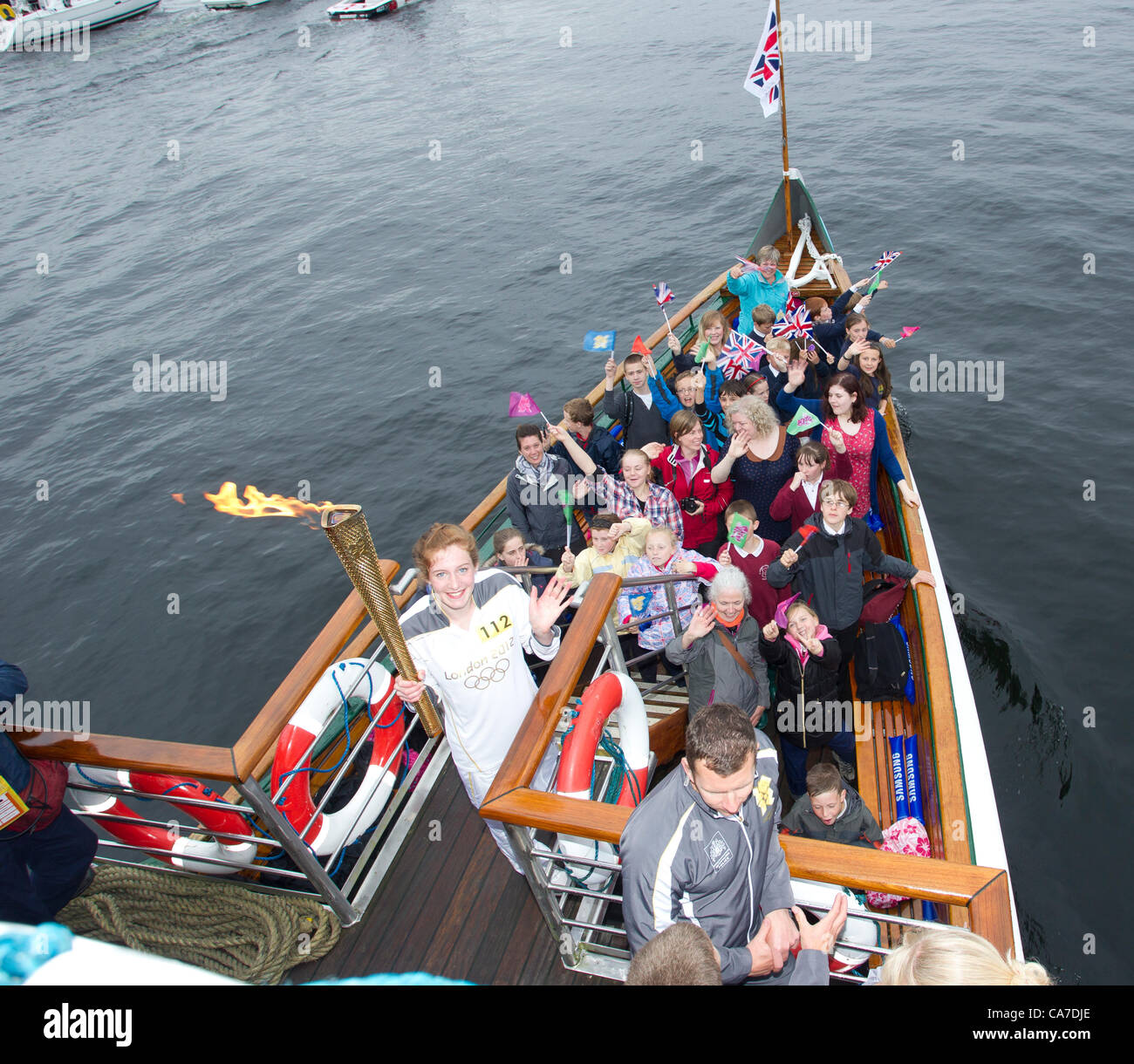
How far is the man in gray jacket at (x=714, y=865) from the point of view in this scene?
2.49 meters

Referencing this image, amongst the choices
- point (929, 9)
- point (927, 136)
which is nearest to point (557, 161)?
point (927, 136)

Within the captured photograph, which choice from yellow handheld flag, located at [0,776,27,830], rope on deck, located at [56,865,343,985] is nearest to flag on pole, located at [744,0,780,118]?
rope on deck, located at [56,865,343,985]

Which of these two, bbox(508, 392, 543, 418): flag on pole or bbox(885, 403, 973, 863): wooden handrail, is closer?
bbox(885, 403, 973, 863): wooden handrail

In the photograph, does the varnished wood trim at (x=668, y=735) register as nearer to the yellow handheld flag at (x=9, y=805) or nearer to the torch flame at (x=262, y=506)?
the torch flame at (x=262, y=506)

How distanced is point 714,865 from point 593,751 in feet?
3.67

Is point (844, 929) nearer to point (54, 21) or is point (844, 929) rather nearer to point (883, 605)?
point (883, 605)

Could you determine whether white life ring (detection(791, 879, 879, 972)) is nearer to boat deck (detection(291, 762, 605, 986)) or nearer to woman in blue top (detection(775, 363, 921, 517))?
boat deck (detection(291, 762, 605, 986))

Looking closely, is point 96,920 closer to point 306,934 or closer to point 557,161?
point 306,934

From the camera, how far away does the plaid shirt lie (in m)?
5.75

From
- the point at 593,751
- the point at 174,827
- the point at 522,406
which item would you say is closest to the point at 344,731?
the point at 174,827

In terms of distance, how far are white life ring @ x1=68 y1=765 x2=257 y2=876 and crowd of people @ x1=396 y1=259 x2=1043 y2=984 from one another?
1721 mm

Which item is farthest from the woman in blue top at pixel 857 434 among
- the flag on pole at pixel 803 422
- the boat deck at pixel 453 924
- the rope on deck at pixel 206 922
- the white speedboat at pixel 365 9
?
the white speedboat at pixel 365 9

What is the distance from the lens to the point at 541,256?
68.3 feet

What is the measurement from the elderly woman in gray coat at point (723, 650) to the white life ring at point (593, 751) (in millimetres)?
524
